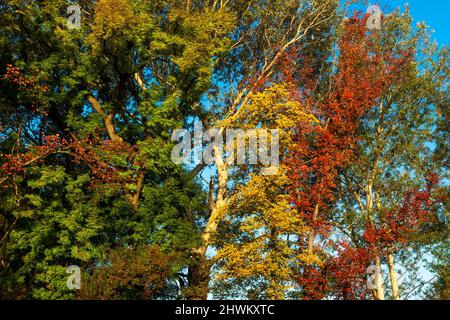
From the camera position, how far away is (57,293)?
20219 millimetres

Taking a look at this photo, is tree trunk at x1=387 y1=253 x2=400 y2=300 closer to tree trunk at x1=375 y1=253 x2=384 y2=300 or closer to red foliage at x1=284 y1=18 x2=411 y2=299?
tree trunk at x1=375 y1=253 x2=384 y2=300

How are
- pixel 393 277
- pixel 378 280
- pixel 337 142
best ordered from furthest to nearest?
pixel 337 142 < pixel 393 277 < pixel 378 280

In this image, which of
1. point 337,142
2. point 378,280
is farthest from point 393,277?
point 337,142

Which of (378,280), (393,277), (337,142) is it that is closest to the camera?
(378,280)

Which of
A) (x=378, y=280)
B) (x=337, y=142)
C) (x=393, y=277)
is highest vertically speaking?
(x=337, y=142)

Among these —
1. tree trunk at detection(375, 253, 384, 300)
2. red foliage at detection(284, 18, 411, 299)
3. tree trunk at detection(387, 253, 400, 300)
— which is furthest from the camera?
tree trunk at detection(387, 253, 400, 300)

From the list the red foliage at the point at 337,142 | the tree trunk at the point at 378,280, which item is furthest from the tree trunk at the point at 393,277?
the red foliage at the point at 337,142

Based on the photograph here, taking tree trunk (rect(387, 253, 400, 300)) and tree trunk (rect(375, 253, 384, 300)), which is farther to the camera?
tree trunk (rect(387, 253, 400, 300))

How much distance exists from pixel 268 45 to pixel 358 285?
14936 mm

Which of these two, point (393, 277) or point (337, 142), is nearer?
point (393, 277)

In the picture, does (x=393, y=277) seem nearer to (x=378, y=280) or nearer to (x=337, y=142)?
(x=378, y=280)

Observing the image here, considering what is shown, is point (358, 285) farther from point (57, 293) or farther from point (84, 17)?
point (84, 17)

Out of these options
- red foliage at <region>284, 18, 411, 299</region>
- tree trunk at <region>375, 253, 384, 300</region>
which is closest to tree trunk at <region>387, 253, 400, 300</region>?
tree trunk at <region>375, 253, 384, 300</region>
